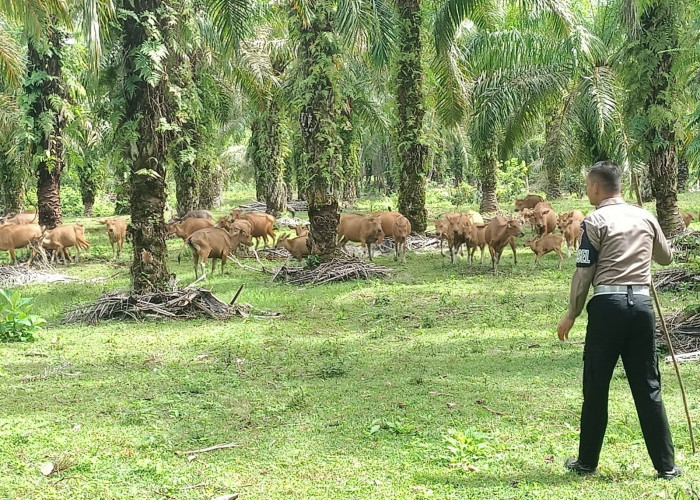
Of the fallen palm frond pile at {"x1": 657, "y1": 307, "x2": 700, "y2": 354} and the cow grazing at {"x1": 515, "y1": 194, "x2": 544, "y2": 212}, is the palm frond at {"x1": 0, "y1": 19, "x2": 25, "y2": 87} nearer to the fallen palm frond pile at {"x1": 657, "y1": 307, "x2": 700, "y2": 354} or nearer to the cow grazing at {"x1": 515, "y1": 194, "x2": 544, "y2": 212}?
the fallen palm frond pile at {"x1": 657, "y1": 307, "x2": 700, "y2": 354}

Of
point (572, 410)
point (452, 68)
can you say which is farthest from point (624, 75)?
point (572, 410)

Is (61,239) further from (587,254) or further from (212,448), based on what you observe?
(587,254)

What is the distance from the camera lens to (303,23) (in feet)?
44.8

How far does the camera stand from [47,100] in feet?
59.7

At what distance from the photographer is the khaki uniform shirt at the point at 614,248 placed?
4758 millimetres

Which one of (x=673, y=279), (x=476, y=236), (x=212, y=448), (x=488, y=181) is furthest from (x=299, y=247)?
(x=488, y=181)

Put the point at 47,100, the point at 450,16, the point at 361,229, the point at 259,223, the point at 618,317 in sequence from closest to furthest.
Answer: the point at 618,317
the point at 361,229
the point at 450,16
the point at 47,100
the point at 259,223

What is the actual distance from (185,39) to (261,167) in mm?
14985

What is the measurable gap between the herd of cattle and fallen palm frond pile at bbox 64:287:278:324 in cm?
261

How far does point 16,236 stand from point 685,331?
1420cm

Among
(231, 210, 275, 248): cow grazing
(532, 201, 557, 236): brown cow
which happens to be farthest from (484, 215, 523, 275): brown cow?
(231, 210, 275, 248): cow grazing

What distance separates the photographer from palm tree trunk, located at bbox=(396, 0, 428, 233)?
17.7 m

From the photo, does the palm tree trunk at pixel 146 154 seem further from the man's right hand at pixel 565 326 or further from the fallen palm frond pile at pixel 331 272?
the man's right hand at pixel 565 326

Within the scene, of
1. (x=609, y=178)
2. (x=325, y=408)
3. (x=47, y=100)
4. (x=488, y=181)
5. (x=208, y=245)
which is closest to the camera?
(x=609, y=178)
